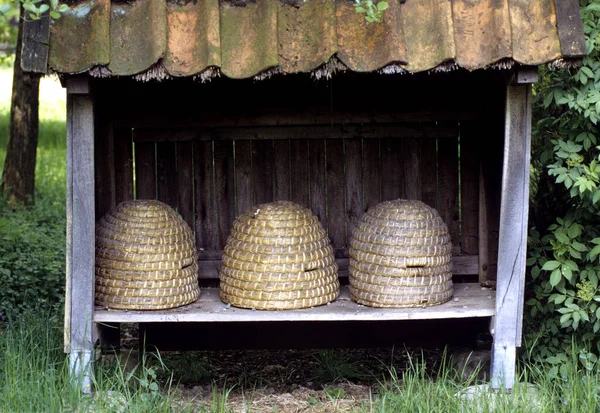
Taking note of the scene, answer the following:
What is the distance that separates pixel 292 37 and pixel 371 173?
1.78 metres

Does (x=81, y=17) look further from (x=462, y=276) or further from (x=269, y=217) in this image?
(x=462, y=276)

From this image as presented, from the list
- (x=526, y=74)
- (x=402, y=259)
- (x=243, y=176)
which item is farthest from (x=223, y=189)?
(x=526, y=74)

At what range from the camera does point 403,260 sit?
4.79 meters

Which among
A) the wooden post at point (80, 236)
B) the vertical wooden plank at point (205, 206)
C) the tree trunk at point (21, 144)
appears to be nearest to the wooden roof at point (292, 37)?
the wooden post at point (80, 236)

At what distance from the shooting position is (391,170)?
5781 mm

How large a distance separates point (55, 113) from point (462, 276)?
13570 mm

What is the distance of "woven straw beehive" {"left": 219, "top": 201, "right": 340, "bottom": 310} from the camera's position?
478 cm

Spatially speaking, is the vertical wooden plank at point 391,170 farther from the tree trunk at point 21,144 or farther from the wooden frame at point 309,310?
the tree trunk at point 21,144

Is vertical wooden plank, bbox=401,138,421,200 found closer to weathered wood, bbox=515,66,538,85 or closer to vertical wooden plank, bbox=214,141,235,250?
vertical wooden plank, bbox=214,141,235,250

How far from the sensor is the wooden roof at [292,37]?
4.12 m

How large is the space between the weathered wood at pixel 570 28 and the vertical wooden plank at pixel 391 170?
70.1 inches

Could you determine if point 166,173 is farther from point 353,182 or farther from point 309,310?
point 309,310

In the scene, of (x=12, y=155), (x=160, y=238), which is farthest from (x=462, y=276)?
(x=12, y=155)

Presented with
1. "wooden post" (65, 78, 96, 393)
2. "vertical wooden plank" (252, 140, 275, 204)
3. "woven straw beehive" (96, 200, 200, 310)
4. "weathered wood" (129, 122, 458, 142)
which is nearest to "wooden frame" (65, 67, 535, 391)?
"wooden post" (65, 78, 96, 393)
